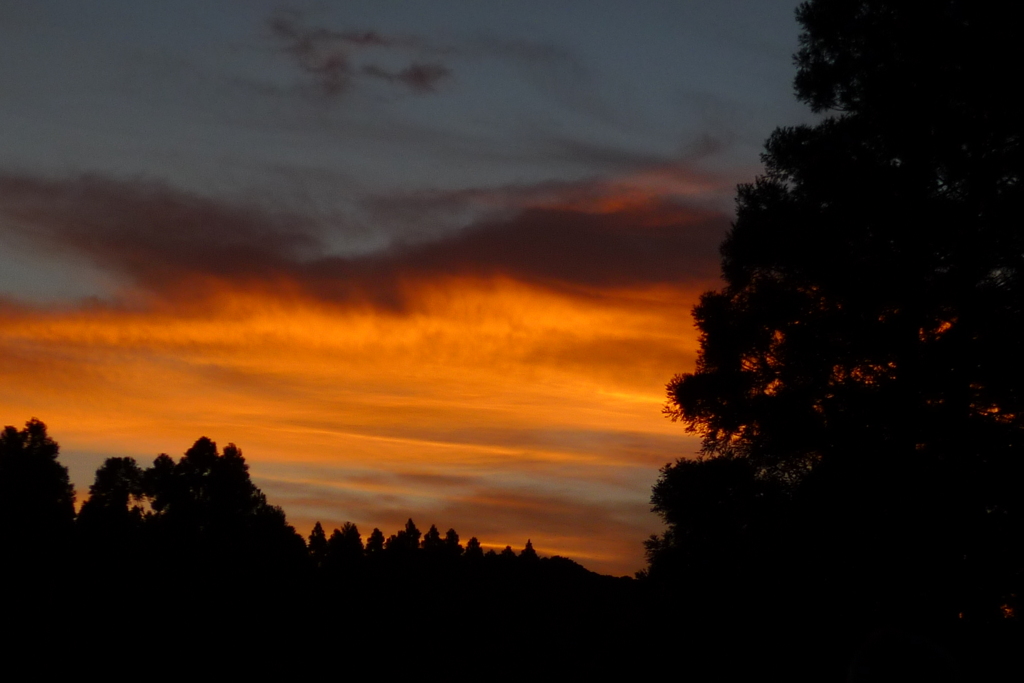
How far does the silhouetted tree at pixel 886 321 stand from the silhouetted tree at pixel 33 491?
1883 inches

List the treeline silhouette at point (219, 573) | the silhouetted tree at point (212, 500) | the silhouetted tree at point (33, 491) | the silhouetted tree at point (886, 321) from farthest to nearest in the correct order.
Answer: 1. the silhouetted tree at point (212, 500)
2. the silhouetted tree at point (33, 491)
3. the treeline silhouette at point (219, 573)
4. the silhouetted tree at point (886, 321)

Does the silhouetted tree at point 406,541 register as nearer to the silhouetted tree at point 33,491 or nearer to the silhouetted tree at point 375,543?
the silhouetted tree at point 375,543

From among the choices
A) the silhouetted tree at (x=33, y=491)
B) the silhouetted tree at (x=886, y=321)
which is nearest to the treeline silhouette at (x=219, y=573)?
the silhouetted tree at (x=33, y=491)

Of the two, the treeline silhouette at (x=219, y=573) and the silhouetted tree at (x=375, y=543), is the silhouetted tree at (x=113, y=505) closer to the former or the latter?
the treeline silhouette at (x=219, y=573)

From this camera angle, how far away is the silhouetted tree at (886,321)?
51.2 feet

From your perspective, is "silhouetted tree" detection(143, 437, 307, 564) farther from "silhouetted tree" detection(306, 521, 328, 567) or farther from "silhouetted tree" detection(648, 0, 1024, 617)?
"silhouetted tree" detection(648, 0, 1024, 617)

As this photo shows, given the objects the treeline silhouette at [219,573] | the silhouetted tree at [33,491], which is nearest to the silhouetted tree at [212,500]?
the treeline silhouette at [219,573]

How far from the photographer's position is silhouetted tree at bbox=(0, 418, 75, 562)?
194 feet

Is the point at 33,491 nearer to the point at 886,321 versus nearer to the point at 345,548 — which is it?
the point at 345,548

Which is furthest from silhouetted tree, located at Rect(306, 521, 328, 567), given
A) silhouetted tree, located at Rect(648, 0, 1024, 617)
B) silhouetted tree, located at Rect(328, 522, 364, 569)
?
silhouetted tree, located at Rect(648, 0, 1024, 617)

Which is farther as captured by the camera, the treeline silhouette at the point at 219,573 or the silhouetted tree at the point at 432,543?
the silhouetted tree at the point at 432,543

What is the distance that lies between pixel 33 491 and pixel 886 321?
61560 millimetres

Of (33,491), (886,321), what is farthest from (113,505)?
(886,321)

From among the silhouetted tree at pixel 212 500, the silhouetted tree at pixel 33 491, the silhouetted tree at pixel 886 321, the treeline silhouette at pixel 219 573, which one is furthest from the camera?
the silhouetted tree at pixel 212 500
